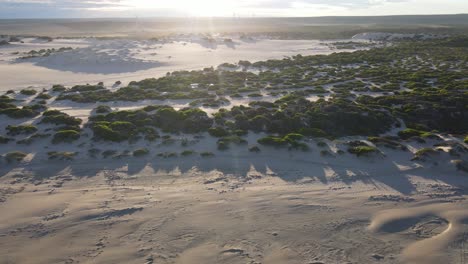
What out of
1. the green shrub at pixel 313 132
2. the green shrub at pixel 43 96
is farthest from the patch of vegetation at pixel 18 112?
the green shrub at pixel 313 132

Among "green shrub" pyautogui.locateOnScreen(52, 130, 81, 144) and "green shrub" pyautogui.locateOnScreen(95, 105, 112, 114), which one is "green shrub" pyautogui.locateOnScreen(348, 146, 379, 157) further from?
"green shrub" pyautogui.locateOnScreen(95, 105, 112, 114)

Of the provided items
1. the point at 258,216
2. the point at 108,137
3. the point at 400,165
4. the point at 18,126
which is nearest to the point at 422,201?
the point at 400,165

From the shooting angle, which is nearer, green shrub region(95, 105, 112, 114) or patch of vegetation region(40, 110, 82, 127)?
patch of vegetation region(40, 110, 82, 127)

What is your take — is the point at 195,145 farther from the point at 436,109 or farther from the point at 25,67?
the point at 25,67

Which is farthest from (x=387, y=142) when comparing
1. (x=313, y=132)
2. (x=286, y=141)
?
(x=286, y=141)

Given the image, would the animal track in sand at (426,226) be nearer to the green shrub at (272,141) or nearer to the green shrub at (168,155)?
the green shrub at (272,141)

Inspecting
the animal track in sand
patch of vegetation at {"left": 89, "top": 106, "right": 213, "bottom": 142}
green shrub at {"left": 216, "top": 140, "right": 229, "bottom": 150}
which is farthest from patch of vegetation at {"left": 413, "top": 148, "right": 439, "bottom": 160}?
patch of vegetation at {"left": 89, "top": 106, "right": 213, "bottom": 142}
